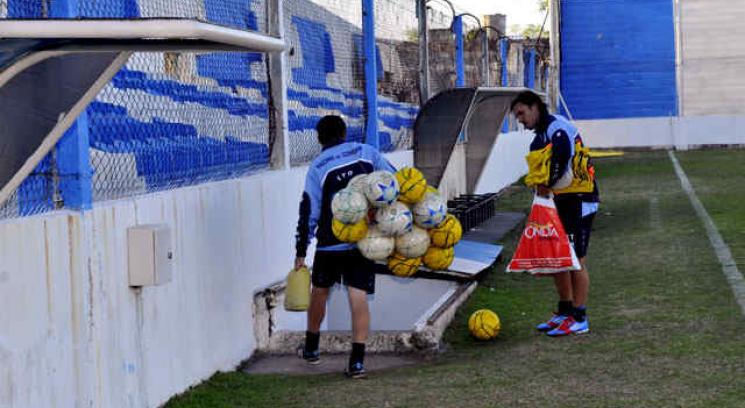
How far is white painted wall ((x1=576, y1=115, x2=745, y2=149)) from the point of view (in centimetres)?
4469

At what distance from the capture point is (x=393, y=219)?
7633mm

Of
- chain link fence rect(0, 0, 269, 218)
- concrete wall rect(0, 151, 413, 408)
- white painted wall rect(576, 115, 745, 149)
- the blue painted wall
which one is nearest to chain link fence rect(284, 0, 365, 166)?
chain link fence rect(0, 0, 269, 218)

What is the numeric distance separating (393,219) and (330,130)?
73 centimetres

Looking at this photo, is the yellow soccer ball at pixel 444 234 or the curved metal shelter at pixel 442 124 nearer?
the yellow soccer ball at pixel 444 234

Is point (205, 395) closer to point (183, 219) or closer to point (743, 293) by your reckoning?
point (183, 219)

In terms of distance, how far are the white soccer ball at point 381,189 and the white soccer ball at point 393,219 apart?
0.05m

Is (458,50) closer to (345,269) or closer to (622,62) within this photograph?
(345,269)

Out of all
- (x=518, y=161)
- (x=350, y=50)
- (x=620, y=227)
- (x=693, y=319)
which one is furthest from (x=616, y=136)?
(x=693, y=319)

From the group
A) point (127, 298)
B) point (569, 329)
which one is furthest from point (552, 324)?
point (127, 298)

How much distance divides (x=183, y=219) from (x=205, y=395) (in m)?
1.02

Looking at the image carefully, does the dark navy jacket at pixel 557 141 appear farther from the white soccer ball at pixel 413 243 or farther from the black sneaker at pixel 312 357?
the black sneaker at pixel 312 357

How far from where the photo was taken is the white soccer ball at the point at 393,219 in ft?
25.0

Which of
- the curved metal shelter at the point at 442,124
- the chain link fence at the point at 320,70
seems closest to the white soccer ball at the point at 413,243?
the chain link fence at the point at 320,70

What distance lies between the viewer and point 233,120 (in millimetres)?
8758
